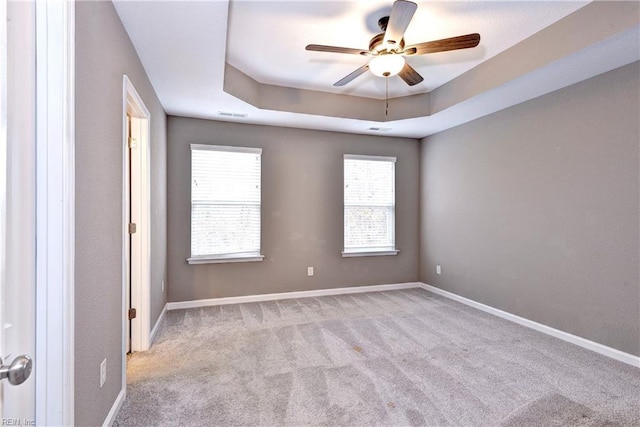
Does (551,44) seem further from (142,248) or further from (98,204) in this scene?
(142,248)

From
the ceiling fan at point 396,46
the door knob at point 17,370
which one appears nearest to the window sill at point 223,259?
the ceiling fan at point 396,46

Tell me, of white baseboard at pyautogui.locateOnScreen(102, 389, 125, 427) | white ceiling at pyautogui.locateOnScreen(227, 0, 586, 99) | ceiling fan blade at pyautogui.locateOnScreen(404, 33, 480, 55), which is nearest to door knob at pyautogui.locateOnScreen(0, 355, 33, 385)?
white baseboard at pyautogui.locateOnScreen(102, 389, 125, 427)

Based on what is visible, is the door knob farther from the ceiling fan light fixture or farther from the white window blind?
the white window blind

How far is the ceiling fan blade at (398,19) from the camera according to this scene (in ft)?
5.90

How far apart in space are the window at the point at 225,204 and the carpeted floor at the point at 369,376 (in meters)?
0.94

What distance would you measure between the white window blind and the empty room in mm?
29

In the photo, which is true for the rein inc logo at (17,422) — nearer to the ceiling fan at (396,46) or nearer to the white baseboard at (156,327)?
the white baseboard at (156,327)

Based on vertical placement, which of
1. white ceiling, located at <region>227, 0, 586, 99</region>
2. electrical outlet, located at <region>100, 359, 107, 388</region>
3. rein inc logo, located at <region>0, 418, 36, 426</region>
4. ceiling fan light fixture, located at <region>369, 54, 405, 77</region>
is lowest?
electrical outlet, located at <region>100, 359, 107, 388</region>

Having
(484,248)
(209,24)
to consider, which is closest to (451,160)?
(484,248)

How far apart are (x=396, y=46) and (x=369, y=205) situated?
283 centimetres

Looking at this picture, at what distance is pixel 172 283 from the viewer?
3996 millimetres

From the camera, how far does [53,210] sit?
3.73ft

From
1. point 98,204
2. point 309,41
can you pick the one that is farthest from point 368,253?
point 98,204

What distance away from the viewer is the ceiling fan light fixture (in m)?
2.43
